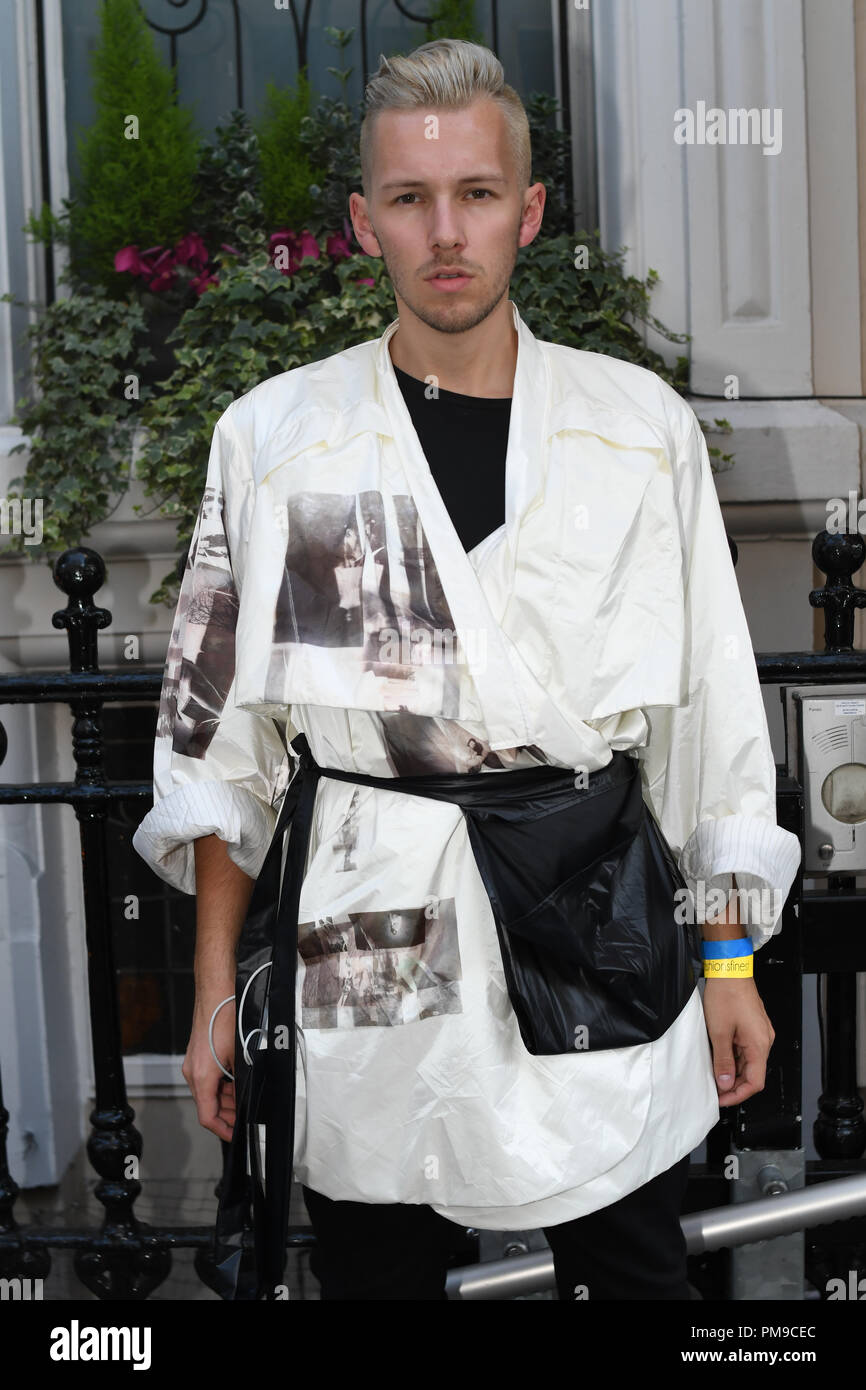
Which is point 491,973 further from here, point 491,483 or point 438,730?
point 491,483

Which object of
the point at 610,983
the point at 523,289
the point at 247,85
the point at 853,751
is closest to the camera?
the point at 610,983

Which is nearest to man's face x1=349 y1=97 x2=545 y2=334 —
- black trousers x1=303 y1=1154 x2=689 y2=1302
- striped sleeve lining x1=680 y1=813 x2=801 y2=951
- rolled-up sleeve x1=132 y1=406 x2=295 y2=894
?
rolled-up sleeve x1=132 y1=406 x2=295 y2=894

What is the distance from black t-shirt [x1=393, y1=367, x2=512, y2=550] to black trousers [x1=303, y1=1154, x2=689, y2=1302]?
31.8 inches

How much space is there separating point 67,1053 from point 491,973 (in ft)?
7.82

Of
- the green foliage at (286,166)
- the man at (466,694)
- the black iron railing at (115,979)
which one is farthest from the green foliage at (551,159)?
the man at (466,694)

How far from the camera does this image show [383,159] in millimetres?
1543

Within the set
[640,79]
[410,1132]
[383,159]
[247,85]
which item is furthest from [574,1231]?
[247,85]

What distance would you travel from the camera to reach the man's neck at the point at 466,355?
5.20 ft

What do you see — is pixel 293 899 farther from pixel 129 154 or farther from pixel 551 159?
pixel 551 159

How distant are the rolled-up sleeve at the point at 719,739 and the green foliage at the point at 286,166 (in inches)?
80.2

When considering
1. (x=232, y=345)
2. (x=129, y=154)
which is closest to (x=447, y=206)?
(x=232, y=345)

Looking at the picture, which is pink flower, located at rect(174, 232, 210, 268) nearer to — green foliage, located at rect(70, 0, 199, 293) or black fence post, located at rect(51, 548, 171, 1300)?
green foliage, located at rect(70, 0, 199, 293)

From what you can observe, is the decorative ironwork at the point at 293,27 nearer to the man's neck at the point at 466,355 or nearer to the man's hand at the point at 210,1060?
the man's neck at the point at 466,355

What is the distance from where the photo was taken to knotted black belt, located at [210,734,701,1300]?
4.86 ft
